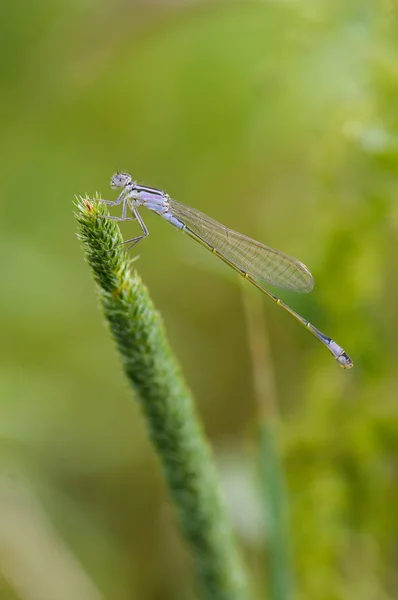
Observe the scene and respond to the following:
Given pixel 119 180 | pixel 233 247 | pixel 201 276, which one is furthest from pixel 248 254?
pixel 201 276

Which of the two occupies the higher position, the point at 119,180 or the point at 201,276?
the point at 201,276

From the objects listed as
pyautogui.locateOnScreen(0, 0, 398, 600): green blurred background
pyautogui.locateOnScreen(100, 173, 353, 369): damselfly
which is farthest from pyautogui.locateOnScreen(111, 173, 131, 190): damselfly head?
pyautogui.locateOnScreen(0, 0, 398, 600): green blurred background

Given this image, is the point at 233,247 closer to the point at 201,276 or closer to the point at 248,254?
the point at 248,254

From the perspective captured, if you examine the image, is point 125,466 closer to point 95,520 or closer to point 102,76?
point 95,520

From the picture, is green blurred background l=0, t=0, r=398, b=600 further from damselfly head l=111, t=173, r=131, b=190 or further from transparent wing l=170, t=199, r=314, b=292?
damselfly head l=111, t=173, r=131, b=190

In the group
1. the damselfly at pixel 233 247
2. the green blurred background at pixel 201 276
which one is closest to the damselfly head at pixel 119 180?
the damselfly at pixel 233 247

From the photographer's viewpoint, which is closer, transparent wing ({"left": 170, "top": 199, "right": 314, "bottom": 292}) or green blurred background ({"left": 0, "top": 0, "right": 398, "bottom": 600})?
green blurred background ({"left": 0, "top": 0, "right": 398, "bottom": 600})
